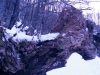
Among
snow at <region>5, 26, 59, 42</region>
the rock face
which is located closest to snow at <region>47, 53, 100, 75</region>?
the rock face

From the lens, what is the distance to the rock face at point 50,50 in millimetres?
5102

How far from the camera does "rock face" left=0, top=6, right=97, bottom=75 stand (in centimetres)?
510

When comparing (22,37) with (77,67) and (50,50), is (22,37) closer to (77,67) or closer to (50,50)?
(50,50)

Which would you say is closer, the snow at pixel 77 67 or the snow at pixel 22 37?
the snow at pixel 22 37

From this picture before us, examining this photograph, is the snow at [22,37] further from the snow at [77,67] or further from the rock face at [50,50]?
the snow at [77,67]

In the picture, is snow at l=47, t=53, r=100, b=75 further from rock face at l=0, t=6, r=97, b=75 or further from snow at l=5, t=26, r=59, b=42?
snow at l=5, t=26, r=59, b=42

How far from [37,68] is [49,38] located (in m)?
1.13

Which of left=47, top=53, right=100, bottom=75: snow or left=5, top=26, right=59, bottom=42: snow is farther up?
left=5, top=26, right=59, bottom=42: snow

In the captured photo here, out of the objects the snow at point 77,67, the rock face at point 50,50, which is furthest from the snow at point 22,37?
the snow at point 77,67

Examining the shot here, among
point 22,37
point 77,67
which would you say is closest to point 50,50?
point 22,37

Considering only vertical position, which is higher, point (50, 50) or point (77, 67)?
point (50, 50)

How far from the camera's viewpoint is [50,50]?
19.9 ft

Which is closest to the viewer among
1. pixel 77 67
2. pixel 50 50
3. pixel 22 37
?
pixel 22 37

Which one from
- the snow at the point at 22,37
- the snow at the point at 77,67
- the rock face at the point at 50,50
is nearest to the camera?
the rock face at the point at 50,50
